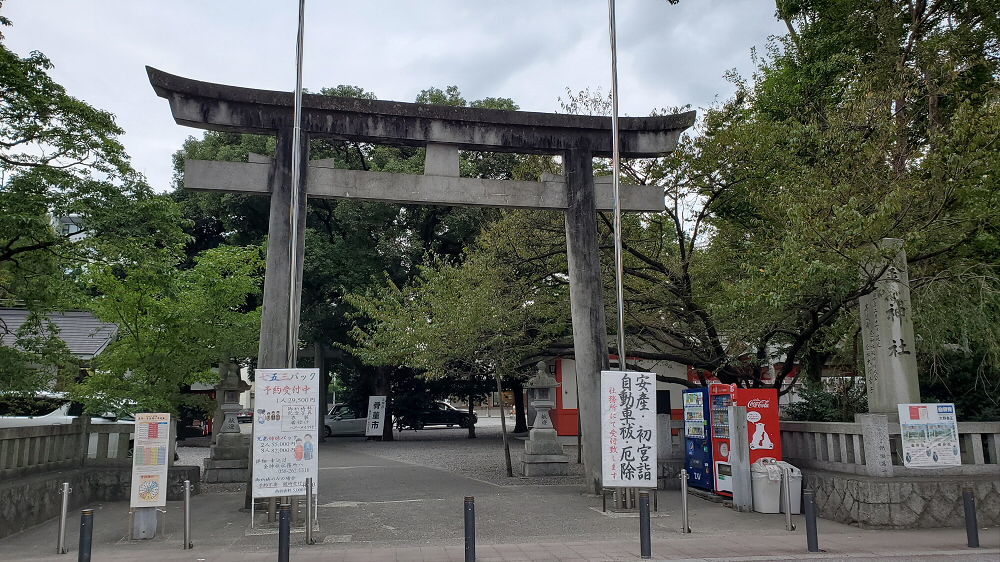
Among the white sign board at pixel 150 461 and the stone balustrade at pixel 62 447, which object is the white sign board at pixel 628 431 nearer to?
the white sign board at pixel 150 461

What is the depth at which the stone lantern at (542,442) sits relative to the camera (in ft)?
54.3

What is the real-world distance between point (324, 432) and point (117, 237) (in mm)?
22295

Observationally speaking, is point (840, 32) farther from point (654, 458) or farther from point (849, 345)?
point (654, 458)

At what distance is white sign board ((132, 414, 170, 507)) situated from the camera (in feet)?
31.1

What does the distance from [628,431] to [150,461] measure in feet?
23.1

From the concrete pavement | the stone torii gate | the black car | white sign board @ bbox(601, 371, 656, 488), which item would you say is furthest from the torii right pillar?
the black car

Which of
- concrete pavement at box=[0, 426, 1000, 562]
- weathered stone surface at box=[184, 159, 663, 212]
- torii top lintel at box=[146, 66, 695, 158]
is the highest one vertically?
torii top lintel at box=[146, 66, 695, 158]

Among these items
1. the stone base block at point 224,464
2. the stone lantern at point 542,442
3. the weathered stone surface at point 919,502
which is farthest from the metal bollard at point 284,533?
the stone base block at point 224,464

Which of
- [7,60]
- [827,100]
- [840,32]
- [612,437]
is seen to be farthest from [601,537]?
[840,32]

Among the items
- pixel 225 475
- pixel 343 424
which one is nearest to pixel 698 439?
pixel 225 475

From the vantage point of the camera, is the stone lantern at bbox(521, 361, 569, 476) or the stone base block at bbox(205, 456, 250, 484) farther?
the stone lantern at bbox(521, 361, 569, 476)

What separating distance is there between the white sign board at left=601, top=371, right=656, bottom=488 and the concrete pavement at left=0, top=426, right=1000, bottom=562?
725 mm

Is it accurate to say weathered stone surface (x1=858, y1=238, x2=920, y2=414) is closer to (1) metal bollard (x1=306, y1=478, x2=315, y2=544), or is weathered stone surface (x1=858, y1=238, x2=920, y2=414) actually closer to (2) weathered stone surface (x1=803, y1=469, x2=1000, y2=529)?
(2) weathered stone surface (x1=803, y1=469, x2=1000, y2=529)

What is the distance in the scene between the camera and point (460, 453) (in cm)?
2369
